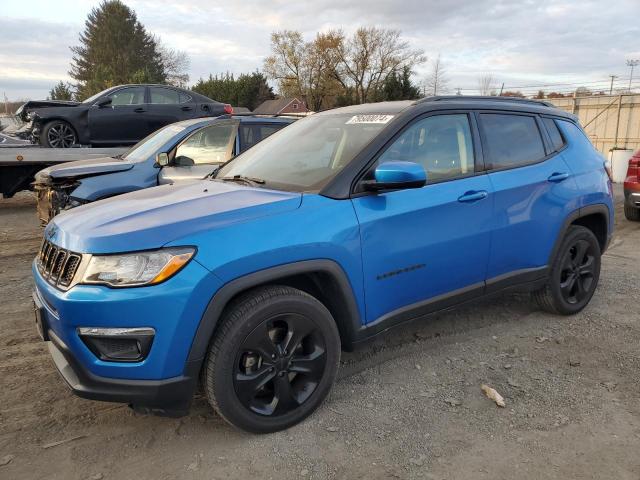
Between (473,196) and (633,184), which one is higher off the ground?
(473,196)

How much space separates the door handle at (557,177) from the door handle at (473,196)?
2.61 ft

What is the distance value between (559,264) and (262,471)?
2835 millimetres

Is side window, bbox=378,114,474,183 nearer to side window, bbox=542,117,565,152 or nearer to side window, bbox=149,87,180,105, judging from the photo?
side window, bbox=542,117,565,152

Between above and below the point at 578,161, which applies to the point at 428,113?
above

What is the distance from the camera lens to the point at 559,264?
4102 mm

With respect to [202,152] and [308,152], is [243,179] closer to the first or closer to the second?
[308,152]

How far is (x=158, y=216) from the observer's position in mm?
2602

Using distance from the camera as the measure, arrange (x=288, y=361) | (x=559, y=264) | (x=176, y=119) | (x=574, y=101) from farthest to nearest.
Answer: (x=574, y=101)
(x=176, y=119)
(x=559, y=264)
(x=288, y=361)

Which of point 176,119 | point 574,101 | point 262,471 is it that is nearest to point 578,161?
point 262,471

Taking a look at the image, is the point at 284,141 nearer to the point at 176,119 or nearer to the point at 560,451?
the point at 560,451

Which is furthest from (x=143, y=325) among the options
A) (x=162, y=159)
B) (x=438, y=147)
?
(x=162, y=159)

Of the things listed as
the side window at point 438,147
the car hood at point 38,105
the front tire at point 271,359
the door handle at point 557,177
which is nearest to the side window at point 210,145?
the side window at point 438,147

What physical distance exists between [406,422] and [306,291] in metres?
0.91

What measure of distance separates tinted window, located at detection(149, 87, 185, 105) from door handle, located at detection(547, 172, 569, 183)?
8.74 metres
